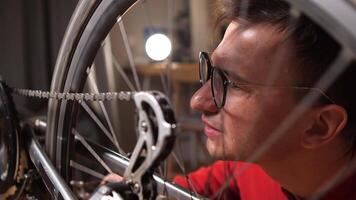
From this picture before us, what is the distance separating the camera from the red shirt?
46cm

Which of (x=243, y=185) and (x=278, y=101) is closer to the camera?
(x=278, y=101)

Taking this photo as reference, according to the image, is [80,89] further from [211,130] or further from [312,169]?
[312,169]

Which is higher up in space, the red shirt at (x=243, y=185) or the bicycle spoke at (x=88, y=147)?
the bicycle spoke at (x=88, y=147)

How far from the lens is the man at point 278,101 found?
36cm

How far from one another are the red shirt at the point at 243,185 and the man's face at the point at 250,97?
67mm

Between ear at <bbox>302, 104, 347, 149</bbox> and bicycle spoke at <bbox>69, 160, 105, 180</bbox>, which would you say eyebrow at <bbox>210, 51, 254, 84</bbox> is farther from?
bicycle spoke at <bbox>69, 160, 105, 180</bbox>

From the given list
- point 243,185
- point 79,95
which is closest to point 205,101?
point 79,95

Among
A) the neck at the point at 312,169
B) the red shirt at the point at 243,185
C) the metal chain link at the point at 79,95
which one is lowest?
the red shirt at the point at 243,185

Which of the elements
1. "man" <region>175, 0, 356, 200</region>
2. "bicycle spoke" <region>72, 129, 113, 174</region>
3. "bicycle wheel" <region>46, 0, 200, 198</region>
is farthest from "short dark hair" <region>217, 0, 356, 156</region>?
"bicycle spoke" <region>72, 129, 113, 174</region>

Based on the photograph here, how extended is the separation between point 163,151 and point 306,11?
0.41ft

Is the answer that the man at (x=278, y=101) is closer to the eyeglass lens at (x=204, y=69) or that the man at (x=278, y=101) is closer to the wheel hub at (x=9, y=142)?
the eyeglass lens at (x=204, y=69)

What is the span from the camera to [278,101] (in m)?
0.38

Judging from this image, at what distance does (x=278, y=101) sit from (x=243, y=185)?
10.6 inches

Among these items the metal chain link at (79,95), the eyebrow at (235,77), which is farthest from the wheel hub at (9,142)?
the eyebrow at (235,77)
